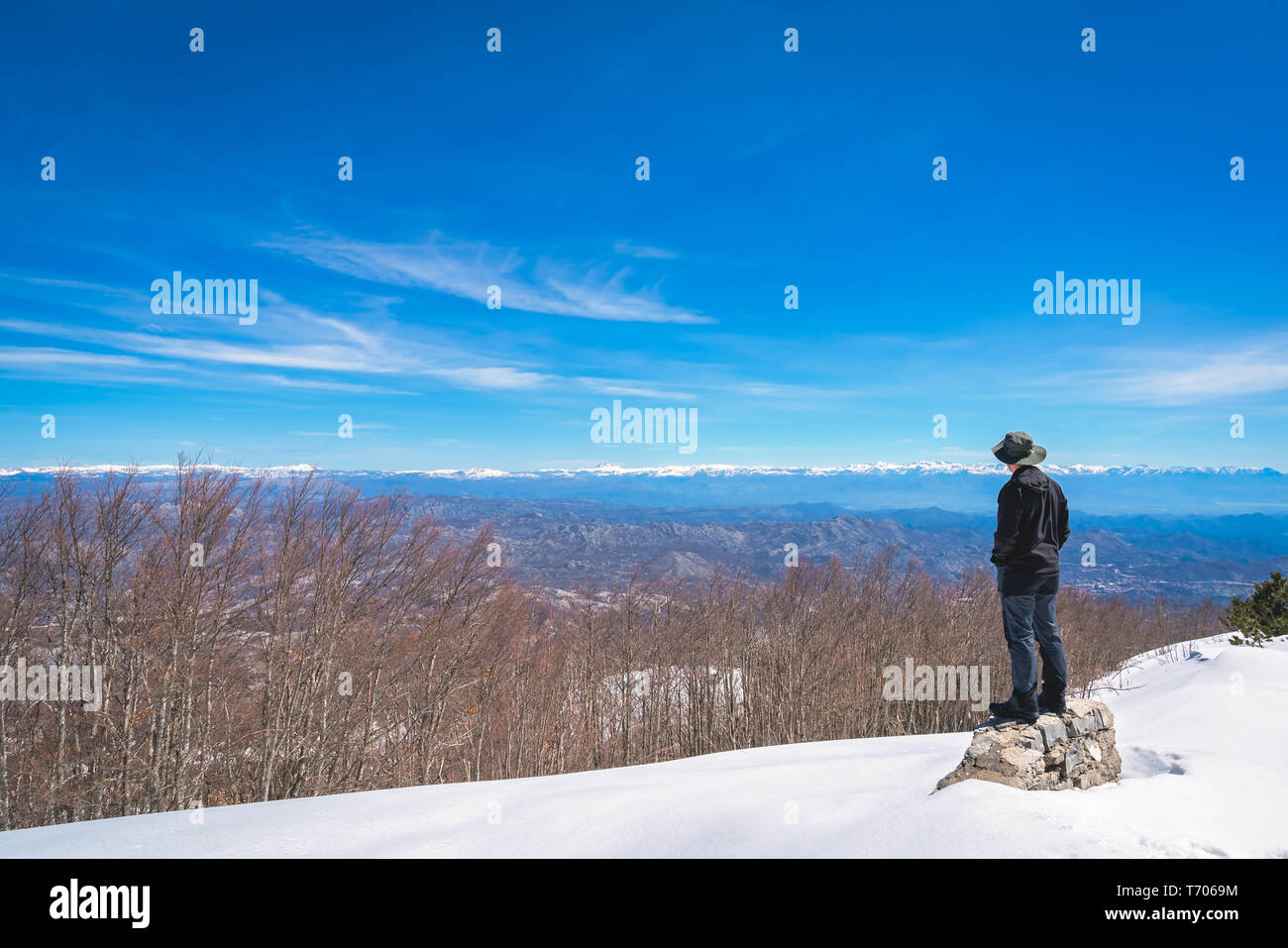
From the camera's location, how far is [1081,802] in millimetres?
4398

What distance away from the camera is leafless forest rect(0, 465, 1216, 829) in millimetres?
16438

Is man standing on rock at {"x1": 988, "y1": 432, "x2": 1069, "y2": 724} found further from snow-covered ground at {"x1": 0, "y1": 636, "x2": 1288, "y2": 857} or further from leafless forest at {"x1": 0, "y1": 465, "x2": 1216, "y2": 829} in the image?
leafless forest at {"x1": 0, "y1": 465, "x2": 1216, "y2": 829}

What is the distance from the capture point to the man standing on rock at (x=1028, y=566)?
5.54 metres

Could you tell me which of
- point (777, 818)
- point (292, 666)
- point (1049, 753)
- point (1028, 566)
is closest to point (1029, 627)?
point (1028, 566)

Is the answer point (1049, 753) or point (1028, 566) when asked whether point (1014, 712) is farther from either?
point (1028, 566)

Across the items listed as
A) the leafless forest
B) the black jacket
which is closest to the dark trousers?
the black jacket

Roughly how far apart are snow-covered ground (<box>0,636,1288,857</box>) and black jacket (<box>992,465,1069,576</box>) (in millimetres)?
2018

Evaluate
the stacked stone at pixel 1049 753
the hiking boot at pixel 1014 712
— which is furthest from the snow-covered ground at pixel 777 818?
the hiking boot at pixel 1014 712

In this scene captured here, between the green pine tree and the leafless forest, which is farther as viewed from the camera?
the green pine tree

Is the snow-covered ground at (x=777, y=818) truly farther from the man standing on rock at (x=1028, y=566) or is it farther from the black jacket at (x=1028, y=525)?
the black jacket at (x=1028, y=525)
